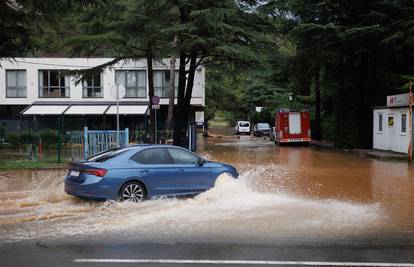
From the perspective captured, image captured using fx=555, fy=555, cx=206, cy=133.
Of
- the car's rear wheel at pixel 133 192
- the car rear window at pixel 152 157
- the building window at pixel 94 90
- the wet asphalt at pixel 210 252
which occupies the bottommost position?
the wet asphalt at pixel 210 252

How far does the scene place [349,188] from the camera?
15586 millimetres

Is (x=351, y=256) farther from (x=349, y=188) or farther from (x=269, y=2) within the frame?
(x=269, y=2)

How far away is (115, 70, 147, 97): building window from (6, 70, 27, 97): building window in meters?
9.02

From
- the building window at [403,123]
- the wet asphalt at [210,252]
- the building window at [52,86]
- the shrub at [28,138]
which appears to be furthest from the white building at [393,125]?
the building window at [52,86]

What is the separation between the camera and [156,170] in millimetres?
11984

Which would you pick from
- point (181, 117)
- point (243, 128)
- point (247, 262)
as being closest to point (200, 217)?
point (247, 262)

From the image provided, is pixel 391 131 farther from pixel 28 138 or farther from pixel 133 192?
pixel 28 138

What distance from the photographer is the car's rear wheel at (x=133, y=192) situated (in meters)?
11.5

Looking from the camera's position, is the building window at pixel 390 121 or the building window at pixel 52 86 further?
the building window at pixel 52 86

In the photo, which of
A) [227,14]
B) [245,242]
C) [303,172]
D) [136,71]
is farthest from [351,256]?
[136,71]

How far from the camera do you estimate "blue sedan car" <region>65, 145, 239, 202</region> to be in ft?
37.1

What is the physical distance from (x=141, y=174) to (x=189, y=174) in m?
1.18

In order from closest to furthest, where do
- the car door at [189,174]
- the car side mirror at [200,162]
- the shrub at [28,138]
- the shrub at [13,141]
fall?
1. the car door at [189,174]
2. the car side mirror at [200,162]
3. the shrub at [28,138]
4. the shrub at [13,141]

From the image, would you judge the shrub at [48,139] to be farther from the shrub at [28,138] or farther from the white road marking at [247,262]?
the white road marking at [247,262]
